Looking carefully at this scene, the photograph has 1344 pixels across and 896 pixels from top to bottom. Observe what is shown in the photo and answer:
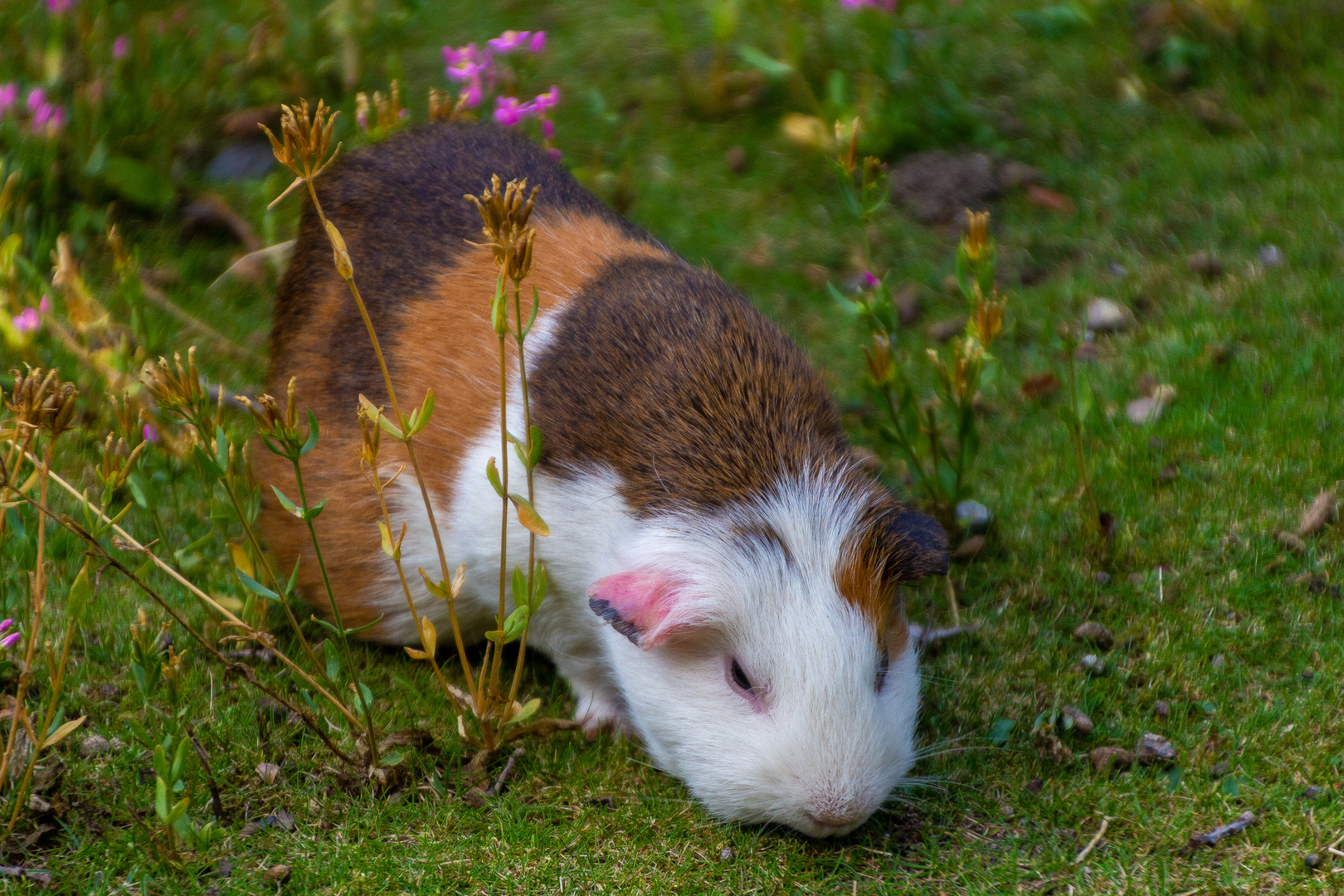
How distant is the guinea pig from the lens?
2.94m

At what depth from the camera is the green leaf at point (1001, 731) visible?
3281 mm

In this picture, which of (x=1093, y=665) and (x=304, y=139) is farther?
(x=1093, y=665)

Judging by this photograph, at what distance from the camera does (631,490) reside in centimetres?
320

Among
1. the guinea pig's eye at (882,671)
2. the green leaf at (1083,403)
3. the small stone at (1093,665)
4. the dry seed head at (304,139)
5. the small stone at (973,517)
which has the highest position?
the dry seed head at (304,139)

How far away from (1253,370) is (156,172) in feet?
15.6

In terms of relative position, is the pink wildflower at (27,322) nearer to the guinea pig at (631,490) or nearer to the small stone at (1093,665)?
the guinea pig at (631,490)

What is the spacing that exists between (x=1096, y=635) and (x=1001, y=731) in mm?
508

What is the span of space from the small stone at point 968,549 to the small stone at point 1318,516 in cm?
95

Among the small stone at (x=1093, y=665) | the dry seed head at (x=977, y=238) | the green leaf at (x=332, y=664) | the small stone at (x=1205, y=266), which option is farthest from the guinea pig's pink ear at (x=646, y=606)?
the small stone at (x=1205, y=266)

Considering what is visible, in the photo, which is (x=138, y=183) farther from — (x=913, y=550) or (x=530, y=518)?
(x=913, y=550)

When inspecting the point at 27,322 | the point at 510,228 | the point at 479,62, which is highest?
the point at 510,228

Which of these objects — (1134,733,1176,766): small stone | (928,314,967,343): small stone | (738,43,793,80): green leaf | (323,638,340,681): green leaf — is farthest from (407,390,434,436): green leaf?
(738,43,793,80): green leaf

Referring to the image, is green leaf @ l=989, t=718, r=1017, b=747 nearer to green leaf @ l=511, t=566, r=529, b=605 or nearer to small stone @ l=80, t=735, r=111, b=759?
green leaf @ l=511, t=566, r=529, b=605

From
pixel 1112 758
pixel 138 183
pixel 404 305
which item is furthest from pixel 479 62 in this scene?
pixel 1112 758
